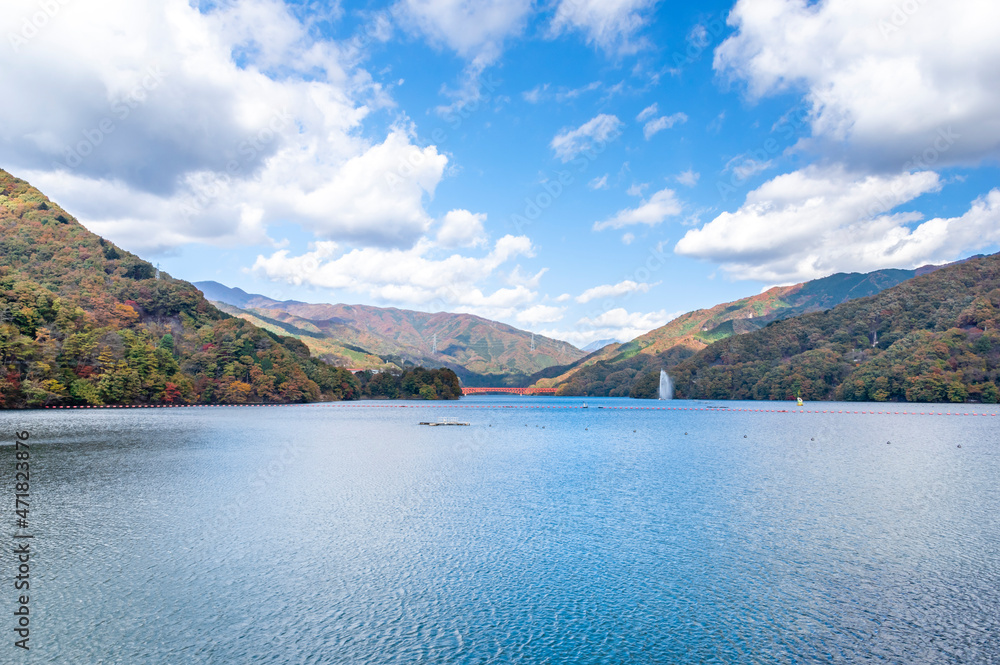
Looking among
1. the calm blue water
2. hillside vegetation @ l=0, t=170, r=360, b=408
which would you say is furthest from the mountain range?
the calm blue water

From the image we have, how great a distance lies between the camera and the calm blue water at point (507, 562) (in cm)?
1417

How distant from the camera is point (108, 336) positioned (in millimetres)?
112500

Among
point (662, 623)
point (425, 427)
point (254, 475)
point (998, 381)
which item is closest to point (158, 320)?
point (425, 427)

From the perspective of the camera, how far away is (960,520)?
87.4ft

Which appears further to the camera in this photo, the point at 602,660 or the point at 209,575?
the point at 209,575

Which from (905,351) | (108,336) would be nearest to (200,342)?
(108,336)

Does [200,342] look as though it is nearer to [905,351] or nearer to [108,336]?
[108,336]

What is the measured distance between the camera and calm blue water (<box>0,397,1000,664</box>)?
14172 mm

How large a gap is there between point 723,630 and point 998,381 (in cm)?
16285

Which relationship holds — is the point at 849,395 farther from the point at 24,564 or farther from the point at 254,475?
the point at 24,564

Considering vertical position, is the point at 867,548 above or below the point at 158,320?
below

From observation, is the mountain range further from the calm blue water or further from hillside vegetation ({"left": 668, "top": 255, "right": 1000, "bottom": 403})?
the calm blue water

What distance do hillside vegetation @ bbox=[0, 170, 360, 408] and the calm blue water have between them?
226 feet

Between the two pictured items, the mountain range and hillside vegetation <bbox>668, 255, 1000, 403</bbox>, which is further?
hillside vegetation <bbox>668, 255, 1000, 403</bbox>
